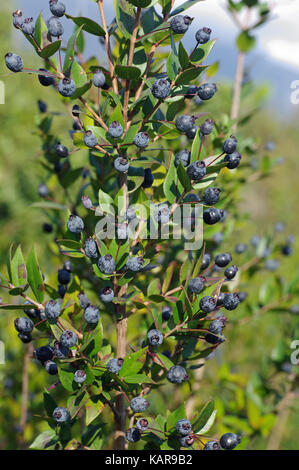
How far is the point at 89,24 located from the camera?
2.40 feet

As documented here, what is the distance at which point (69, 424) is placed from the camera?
810mm

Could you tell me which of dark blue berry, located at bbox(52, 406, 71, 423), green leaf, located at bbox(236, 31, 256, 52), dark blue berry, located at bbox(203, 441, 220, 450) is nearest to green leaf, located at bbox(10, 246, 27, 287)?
dark blue berry, located at bbox(52, 406, 71, 423)

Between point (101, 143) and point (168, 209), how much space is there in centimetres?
18

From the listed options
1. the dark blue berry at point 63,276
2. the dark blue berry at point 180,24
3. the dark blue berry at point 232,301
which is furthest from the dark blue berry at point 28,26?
the dark blue berry at point 232,301

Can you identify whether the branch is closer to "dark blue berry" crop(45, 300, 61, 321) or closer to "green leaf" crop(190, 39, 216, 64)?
"green leaf" crop(190, 39, 216, 64)

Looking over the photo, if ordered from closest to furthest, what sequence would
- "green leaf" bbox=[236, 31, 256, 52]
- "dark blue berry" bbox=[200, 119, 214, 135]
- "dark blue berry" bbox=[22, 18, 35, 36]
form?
1. "dark blue berry" bbox=[22, 18, 35, 36]
2. "dark blue berry" bbox=[200, 119, 214, 135]
3. "green leaf" bbox=[236, 31, 256, 52]

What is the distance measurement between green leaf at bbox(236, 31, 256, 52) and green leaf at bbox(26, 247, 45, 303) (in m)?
1.27

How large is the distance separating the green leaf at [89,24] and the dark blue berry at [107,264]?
412 millimetres

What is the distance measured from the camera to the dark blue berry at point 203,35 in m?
0.70

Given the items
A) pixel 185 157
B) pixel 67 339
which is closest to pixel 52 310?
pixel 67 339

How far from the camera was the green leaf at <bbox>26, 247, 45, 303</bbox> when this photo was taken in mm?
730

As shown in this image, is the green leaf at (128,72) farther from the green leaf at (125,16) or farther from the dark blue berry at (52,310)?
the dark blue berry at (52,310)

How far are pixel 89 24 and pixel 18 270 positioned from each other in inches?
18.7

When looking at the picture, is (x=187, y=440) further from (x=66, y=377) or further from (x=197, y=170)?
(x=197, y=170)
